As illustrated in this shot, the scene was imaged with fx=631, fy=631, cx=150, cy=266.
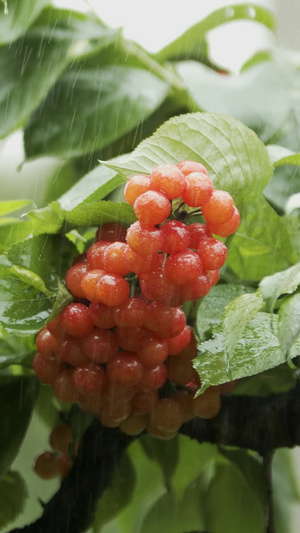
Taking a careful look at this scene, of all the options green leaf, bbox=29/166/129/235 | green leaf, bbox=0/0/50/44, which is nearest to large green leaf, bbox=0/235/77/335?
green leaf, bbox=29/166/129/235

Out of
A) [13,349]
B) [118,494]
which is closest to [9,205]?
[13,349]

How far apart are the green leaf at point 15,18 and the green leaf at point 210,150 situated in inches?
10.3

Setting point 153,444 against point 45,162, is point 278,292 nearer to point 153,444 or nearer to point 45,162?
point 153,444

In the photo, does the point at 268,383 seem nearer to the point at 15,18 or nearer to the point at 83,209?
the point at 83,209

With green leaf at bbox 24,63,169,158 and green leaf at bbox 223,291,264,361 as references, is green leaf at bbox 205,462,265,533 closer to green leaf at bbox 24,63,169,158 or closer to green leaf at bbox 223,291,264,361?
green leaf at bbox 223,291,264,361

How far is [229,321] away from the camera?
248 mm

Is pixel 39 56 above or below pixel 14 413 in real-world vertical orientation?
above

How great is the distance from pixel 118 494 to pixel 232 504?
2.6 inches

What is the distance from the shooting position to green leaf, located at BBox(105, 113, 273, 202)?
11.4 inches

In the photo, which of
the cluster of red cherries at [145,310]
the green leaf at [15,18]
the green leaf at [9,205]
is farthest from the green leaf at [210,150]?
the green leaf at [15,18]

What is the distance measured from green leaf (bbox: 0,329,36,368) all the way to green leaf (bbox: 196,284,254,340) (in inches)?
4.8

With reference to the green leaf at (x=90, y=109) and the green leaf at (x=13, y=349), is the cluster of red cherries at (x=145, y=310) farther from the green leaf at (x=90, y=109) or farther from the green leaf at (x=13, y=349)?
the green leaf at (x=90, y=109)

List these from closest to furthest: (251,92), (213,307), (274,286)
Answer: (274,286) < (213,307) < (251,92)

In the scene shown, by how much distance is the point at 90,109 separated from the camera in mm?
517
